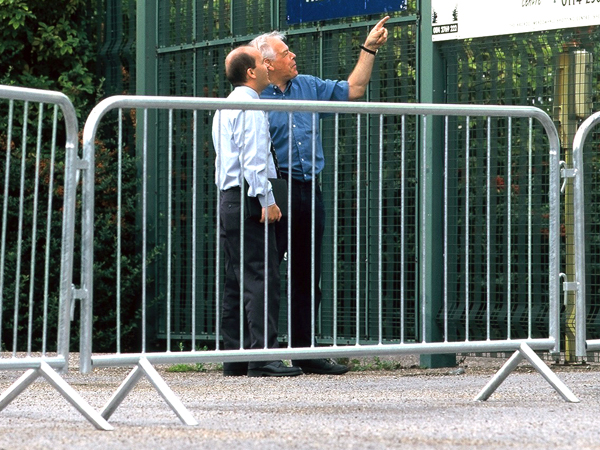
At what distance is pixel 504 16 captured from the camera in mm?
7961

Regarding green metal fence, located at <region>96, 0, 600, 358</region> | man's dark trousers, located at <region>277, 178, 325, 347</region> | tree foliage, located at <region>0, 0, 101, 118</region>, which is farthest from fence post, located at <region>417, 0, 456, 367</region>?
tree foliage, located at <region>0, 0, 101, 118</region>

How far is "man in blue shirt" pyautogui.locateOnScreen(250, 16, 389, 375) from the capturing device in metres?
6.88

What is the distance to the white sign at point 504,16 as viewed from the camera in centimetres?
770

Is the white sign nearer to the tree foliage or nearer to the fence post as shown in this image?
the fence post

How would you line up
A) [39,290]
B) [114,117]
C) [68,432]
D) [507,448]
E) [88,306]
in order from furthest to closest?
1. [114,117]
2. [39,290]
3. [88,306]
4. [68,432]
5. [507,448]

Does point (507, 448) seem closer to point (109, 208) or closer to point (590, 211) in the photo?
point (590, 211)

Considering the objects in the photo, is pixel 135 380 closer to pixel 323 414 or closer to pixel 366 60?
pixel 323 414

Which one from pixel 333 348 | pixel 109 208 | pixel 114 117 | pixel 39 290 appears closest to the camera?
pixel 333 348

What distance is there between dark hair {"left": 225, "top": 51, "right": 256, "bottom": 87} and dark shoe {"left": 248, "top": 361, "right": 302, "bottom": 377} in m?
1.59

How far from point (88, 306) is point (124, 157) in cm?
511

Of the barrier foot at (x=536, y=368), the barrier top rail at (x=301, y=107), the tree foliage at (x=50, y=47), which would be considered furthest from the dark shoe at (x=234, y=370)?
the tree foliage at (x=50, y=47)

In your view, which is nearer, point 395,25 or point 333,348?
point 333,348

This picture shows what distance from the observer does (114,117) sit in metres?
10.8

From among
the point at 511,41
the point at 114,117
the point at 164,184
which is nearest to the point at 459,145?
the point at 511,41
